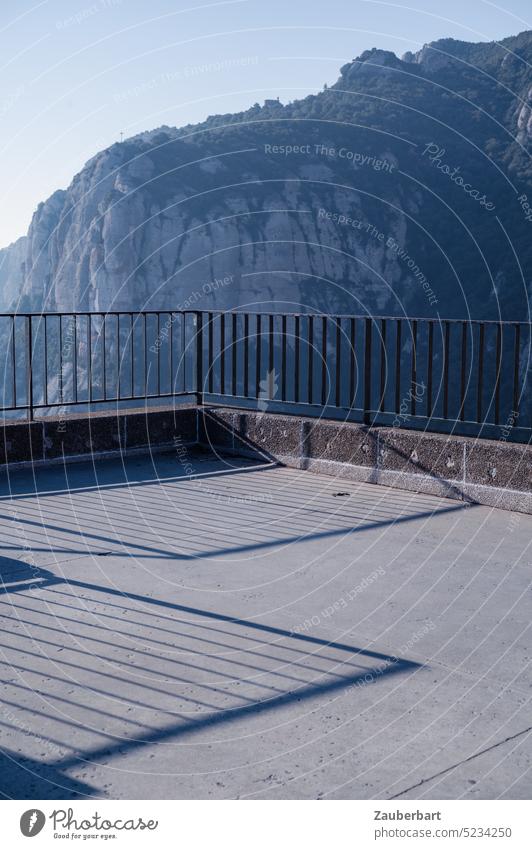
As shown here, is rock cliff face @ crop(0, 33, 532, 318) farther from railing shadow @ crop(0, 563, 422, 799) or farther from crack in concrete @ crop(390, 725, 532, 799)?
crack in concrete @ crop(390, 725, 532, 799)

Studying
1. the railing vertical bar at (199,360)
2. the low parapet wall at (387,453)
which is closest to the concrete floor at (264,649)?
the low parapet wall at (387,453)

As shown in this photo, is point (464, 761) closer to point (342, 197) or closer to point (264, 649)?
point (264, 649)

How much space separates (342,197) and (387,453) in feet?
239

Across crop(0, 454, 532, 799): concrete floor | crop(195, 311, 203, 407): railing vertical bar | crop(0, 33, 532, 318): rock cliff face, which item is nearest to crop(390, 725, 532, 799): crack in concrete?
crop(0, 454, 532, 799): concrete floor

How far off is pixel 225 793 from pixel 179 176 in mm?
83139

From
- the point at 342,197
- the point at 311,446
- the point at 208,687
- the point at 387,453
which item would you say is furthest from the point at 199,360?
the point at 342,197

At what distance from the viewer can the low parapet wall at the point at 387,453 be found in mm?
7371

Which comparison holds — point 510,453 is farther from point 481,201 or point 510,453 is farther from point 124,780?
point 481,201

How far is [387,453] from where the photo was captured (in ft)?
27.3

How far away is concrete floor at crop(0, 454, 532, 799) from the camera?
3.30 m

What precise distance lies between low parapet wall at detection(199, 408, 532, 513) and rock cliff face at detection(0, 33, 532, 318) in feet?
198

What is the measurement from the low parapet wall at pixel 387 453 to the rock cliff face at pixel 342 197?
60.2 metres

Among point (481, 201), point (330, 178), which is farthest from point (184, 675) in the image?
point (330, 178)

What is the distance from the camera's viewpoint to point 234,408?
10.3 metres
